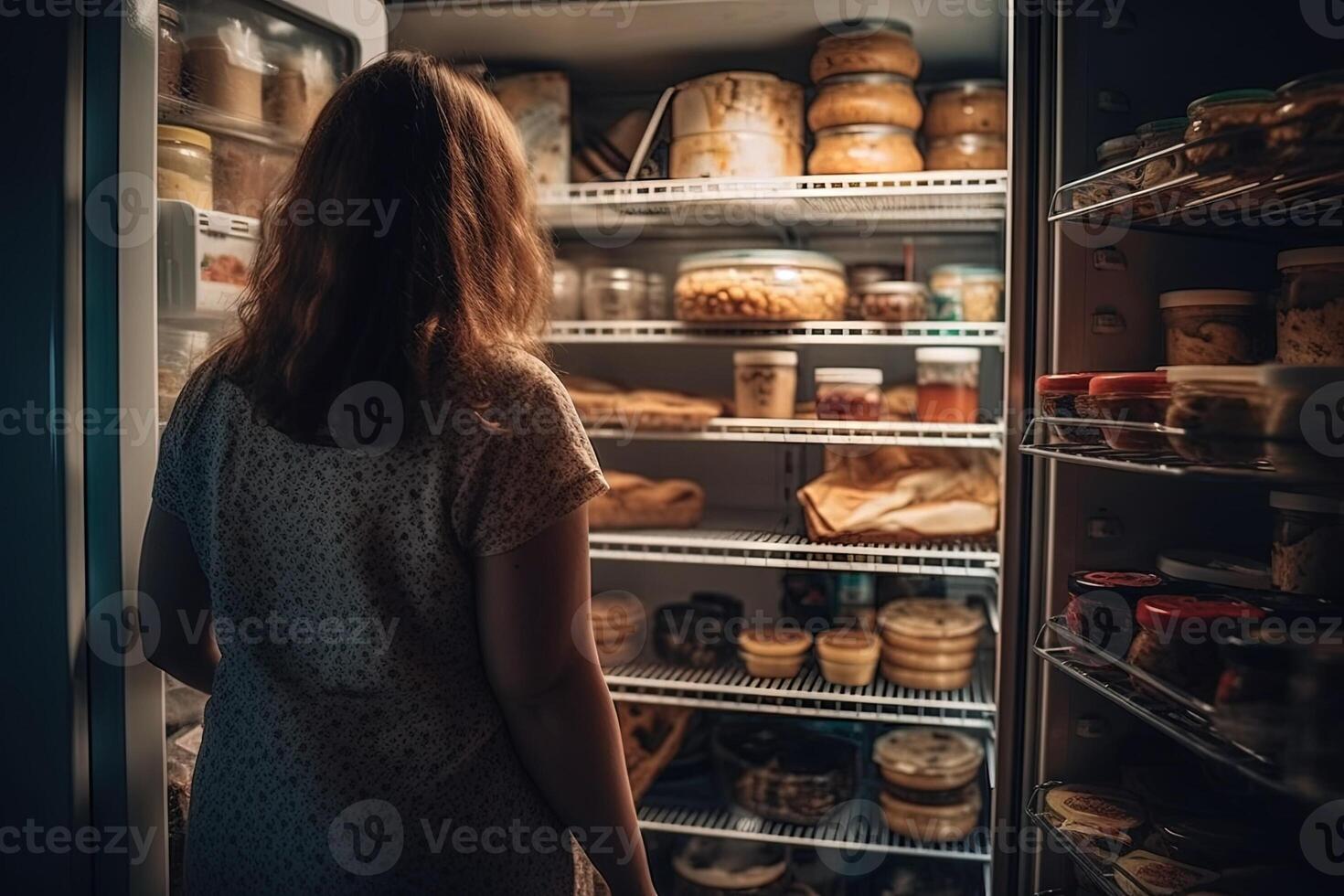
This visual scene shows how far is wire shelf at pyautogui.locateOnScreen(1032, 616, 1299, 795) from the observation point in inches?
34.9

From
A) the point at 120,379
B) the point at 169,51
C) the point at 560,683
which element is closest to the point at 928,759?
the point at 560,683

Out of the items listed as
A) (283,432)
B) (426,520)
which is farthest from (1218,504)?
(283,432)

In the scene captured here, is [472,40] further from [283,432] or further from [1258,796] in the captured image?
[1258,796]

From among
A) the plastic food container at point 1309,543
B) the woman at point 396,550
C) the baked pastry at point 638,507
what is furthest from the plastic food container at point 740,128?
the plastic food container at point 1309,543

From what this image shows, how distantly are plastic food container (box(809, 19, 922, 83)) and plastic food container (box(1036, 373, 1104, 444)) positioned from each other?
77cm

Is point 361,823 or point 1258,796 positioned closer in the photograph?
point 361,823

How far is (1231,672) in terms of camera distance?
3.06ft

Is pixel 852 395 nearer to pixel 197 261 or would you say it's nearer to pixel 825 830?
pixel 825 830

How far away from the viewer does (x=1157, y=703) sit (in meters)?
1.10

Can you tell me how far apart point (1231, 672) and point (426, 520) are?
2.56ft

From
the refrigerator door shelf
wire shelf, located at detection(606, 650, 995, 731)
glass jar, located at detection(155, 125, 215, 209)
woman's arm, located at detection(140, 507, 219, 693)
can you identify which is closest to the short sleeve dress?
woman's arm, located at detection(140, 507, 219, 693)

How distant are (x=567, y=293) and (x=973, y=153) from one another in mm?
827

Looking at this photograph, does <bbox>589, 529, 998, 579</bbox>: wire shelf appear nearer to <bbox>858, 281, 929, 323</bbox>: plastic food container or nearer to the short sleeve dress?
<bbox>858, 281, 929, 323</bbox>: plastic food container

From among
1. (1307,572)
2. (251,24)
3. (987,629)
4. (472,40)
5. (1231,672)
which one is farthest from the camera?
(987,629)
